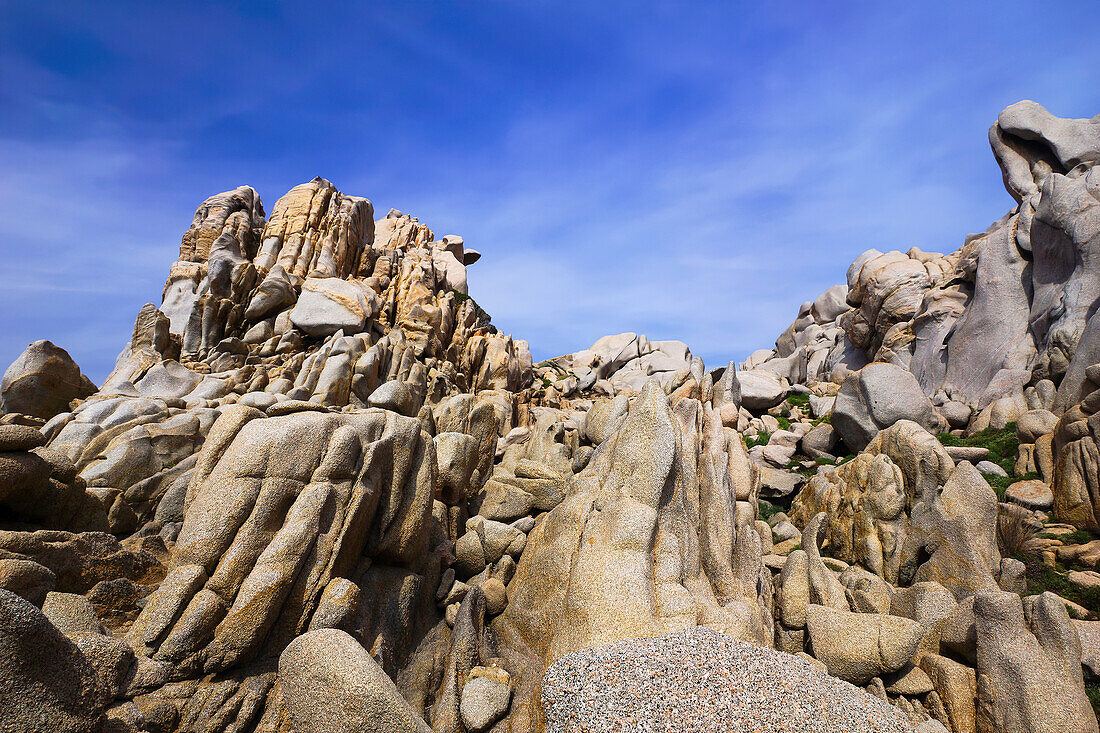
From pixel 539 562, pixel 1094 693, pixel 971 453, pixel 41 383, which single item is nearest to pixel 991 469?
pixel 971 453

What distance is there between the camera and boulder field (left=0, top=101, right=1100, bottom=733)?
740 cm

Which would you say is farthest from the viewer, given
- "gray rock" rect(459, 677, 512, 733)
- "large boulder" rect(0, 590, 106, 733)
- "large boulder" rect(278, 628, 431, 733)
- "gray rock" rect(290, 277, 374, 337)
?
"gray rock" rect(290, 277, 374, 337)

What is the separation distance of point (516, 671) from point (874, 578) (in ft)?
33.3

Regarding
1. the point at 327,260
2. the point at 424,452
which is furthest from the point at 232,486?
the point at 327,260

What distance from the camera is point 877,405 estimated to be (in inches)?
1080

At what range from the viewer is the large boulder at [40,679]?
4.61m

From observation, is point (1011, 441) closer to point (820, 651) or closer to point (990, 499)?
point (990, 499)

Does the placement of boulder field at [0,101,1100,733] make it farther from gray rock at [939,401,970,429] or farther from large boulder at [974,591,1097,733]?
gray rock at [939,401,970,429]

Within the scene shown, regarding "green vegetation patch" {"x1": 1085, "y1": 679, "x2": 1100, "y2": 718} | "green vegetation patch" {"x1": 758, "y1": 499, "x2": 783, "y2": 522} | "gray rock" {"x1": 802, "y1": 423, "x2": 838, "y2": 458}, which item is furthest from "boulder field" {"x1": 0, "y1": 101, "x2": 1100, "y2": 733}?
"gray rock" {"x1": 802, "y1": 423, "x2": 838, "y2": 458}

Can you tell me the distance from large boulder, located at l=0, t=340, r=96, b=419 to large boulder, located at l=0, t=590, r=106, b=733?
797 inches

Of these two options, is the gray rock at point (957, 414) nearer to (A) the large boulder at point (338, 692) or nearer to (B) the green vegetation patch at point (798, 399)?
(B) the green vegetation patch at point (798, 399)

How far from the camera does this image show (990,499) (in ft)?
47.4

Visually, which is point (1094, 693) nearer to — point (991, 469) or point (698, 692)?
point (698, 692)

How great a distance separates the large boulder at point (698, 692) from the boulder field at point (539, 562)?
4 cm
